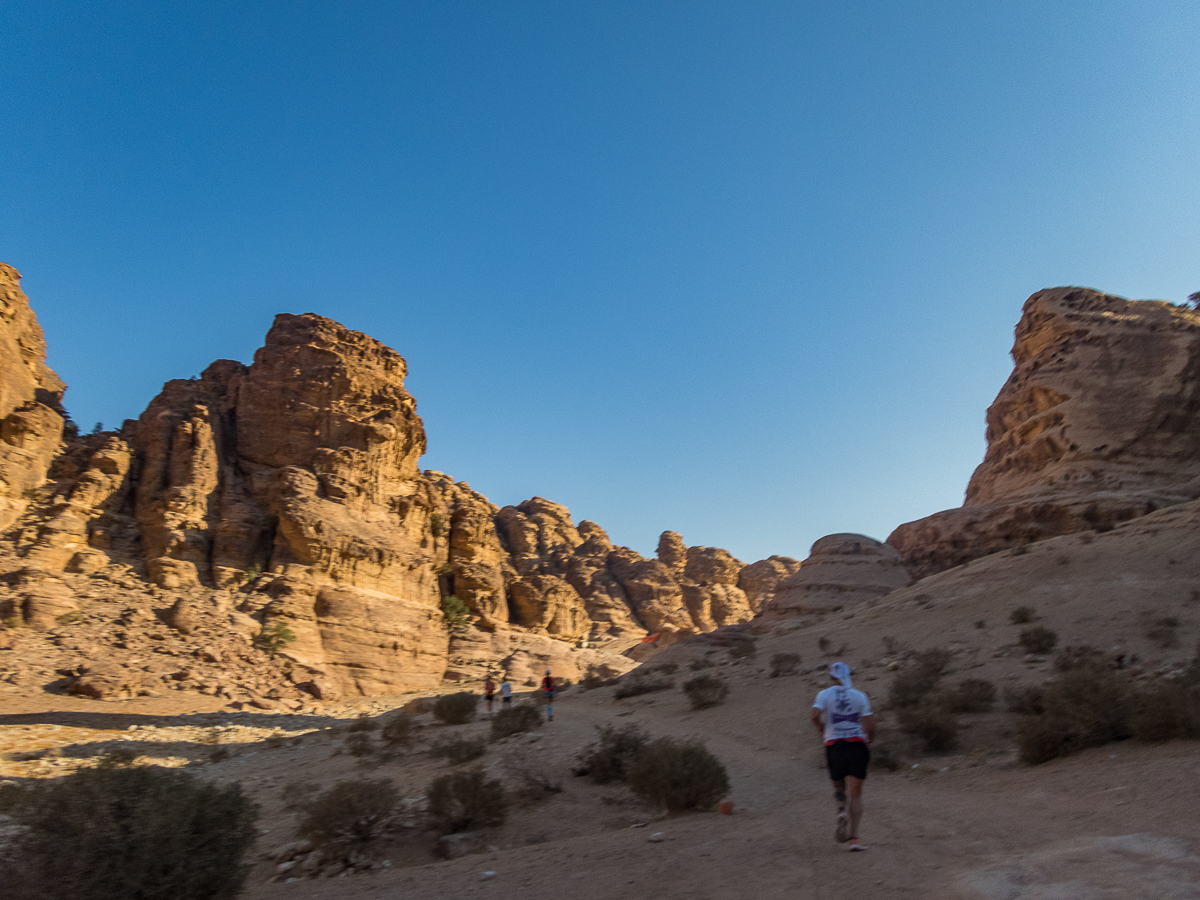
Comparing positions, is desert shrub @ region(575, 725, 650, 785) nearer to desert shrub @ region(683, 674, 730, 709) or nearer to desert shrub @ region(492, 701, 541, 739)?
desert shrub @ region(492, 701, 541, 739)

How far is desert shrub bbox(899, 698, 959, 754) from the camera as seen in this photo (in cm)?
947

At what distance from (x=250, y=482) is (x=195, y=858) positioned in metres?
35.1

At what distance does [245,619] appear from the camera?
2855cm

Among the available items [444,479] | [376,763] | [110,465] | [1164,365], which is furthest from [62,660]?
[1164,365]

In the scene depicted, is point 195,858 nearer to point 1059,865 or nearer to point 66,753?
point 1059,865

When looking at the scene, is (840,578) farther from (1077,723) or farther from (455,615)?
(455,615)

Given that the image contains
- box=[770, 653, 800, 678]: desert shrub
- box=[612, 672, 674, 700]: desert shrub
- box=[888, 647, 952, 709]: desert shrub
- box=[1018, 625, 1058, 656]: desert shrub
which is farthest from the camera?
box=[612, 672, 674, 700]: desert shrub

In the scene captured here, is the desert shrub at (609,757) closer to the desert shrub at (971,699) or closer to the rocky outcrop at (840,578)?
the desert shrub at (971,699)

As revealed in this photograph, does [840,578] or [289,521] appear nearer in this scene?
[840,578]

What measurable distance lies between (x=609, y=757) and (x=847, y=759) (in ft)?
15.8

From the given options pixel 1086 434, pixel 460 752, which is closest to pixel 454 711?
pixel 460 752

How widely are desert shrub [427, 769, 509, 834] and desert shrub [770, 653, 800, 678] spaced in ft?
37.2

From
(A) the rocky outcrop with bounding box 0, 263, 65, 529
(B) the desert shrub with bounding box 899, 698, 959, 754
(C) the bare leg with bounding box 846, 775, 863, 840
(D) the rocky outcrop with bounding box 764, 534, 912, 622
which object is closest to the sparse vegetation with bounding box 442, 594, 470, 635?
(D) the rocky outcrop with bounding box 764, 534, 912, 622

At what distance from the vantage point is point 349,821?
6.90 meters
